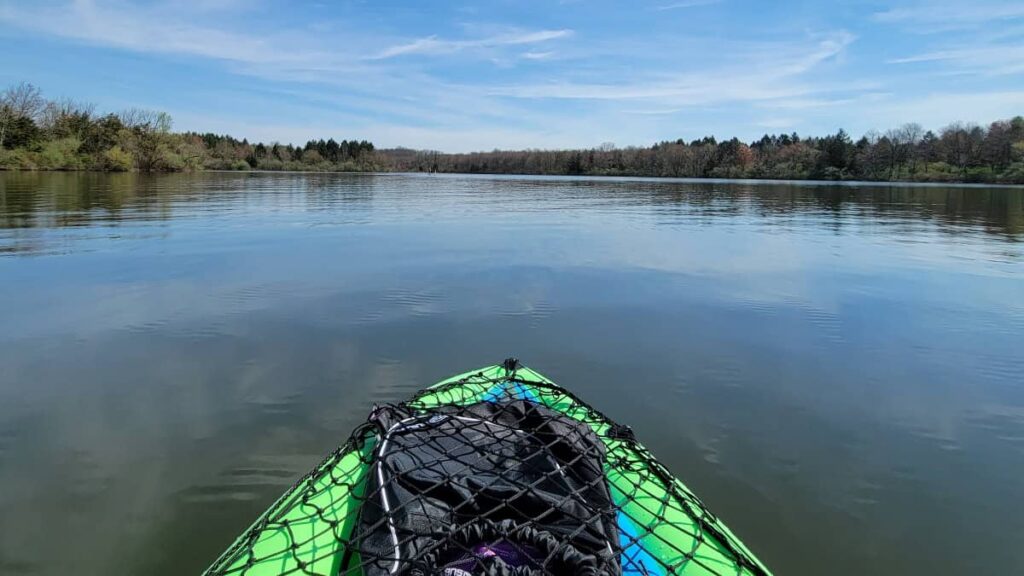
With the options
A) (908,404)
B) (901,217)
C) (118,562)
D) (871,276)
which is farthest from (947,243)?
(118,562)

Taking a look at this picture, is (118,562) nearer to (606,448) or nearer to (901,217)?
(606,448)

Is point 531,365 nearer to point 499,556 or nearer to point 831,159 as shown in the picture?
point 499,556

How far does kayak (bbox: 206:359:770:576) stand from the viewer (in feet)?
8.23

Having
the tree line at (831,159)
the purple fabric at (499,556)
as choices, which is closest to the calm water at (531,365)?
the purple fabric at (499,556)

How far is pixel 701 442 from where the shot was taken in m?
4.97

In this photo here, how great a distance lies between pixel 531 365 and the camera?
6.59m

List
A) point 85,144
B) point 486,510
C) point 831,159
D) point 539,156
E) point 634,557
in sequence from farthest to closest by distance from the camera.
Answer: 1. point 539,156
2. point 831,159
3. point 85,144
4. point 486,510
5. point 634,557

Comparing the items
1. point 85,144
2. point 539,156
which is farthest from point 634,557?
point 539,156

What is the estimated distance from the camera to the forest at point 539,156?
204 ft

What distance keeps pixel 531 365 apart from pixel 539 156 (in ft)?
456

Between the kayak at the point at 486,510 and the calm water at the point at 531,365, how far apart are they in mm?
1029

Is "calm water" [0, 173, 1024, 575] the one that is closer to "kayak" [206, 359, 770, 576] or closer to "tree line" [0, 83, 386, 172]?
"kayak" [206, 359, 770, 576]

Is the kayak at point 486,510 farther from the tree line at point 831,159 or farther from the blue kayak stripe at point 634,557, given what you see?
the tree line at point 831,159

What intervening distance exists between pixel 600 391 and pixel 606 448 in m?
2.48
